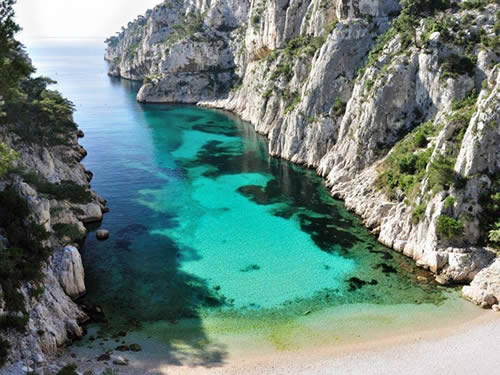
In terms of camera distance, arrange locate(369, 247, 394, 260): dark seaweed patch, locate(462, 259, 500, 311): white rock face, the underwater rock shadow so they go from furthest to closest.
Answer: locate(369, 247, 394, 260): dark seaweed patch < locate(462, 259, 500, 311): white rock face < the underwater rock shadow

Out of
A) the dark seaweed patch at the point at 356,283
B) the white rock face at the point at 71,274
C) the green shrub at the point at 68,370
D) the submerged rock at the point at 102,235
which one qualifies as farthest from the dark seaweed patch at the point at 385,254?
the green shrub at the point at 68,370

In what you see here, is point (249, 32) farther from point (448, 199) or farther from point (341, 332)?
point (341, 332)

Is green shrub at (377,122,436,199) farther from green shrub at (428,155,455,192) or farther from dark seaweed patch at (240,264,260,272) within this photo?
dark seaweed patch at (240,264,260,272)

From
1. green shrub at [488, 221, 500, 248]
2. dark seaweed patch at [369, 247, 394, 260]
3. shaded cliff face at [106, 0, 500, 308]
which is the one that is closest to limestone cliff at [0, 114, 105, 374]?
dark seaweed patch at [369, 247, 394, 260]

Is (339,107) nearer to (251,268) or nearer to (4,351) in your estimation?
(251,268)

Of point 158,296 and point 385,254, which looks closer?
point 158,296

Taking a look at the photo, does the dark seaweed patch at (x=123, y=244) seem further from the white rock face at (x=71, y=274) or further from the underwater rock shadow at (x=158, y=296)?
the white rock face at (x=71, y=274)

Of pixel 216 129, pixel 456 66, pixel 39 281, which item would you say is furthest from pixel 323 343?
pixel 216 129
